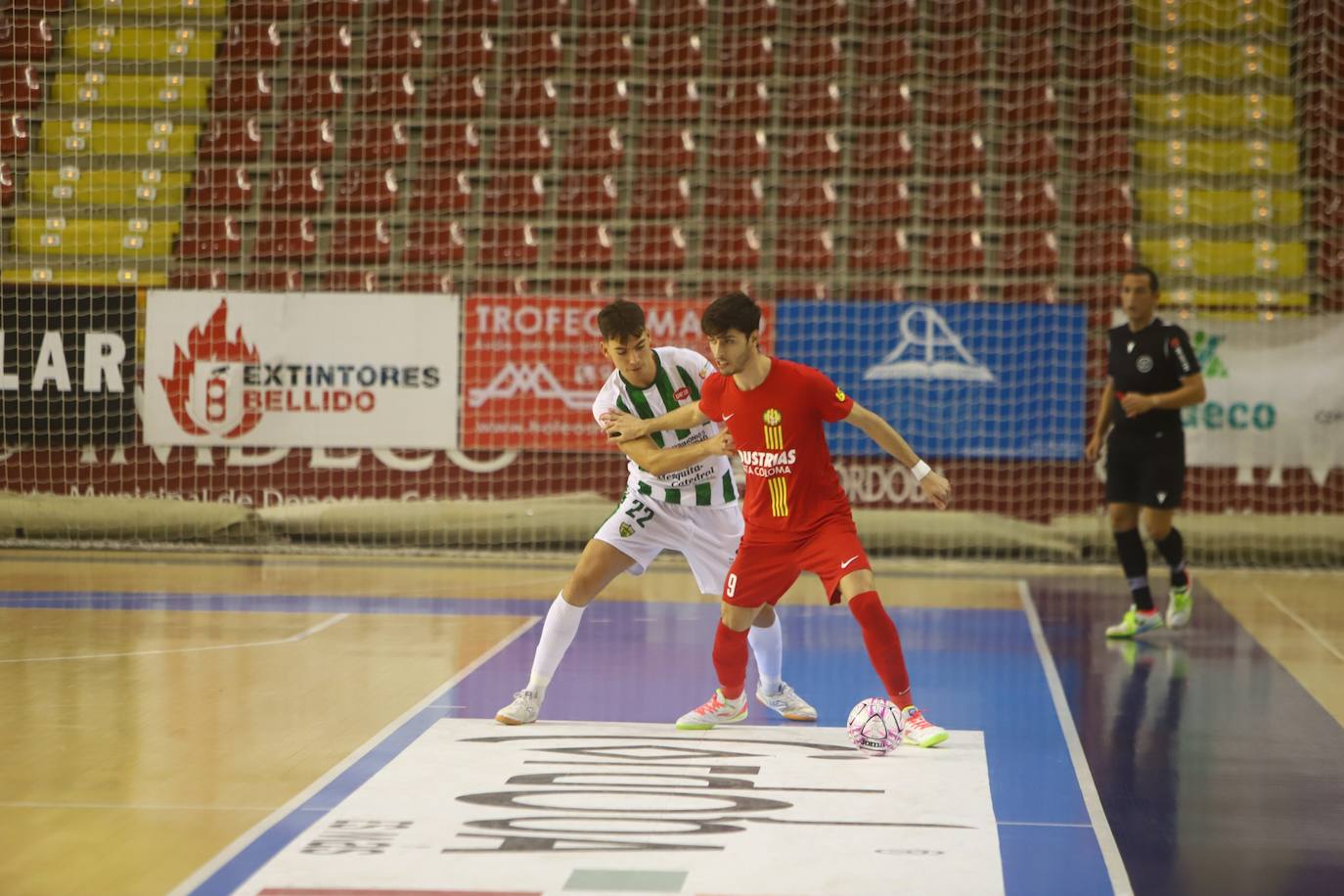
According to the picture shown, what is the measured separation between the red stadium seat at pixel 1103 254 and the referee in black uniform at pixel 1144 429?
16.9 feet

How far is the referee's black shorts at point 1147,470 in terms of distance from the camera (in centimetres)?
854

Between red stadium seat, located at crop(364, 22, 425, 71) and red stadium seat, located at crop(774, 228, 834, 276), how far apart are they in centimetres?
409

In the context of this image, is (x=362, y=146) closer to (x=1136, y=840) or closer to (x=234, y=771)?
(x=234, y=771)

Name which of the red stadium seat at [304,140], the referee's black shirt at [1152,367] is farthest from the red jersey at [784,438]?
the red stadium seat at [304,140]

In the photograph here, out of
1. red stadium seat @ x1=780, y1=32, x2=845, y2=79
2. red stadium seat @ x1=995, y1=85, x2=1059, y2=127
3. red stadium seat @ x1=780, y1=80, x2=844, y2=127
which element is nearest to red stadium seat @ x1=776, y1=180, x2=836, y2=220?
red stadium seat @ x1=780, y1=80, x2=844, y2=127

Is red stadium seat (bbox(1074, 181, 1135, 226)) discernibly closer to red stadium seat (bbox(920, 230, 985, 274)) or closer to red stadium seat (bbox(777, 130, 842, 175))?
red stadium seat (bbox(920, 230, 985, 274))

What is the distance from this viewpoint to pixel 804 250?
45.9 ft

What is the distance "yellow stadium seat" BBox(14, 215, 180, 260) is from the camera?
1398cm

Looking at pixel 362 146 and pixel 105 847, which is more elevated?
pixel 362 146

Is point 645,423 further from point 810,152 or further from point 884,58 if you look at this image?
point 884,58

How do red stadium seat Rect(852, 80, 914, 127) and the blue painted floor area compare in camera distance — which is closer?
the blue painted floor area

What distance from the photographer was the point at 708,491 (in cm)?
610

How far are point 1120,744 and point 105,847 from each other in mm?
3568

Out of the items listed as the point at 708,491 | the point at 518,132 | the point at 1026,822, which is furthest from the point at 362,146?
the point at 1026,822
